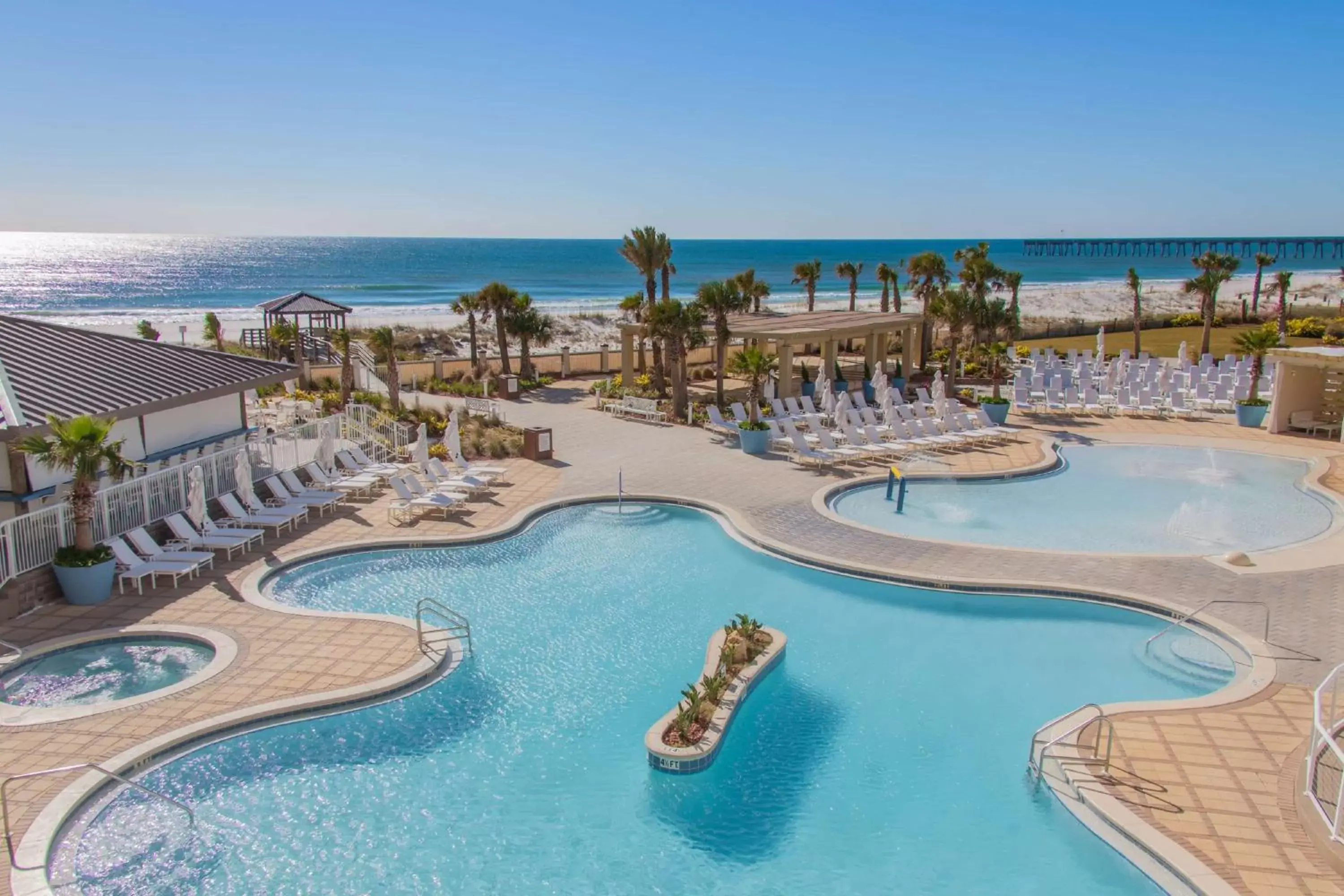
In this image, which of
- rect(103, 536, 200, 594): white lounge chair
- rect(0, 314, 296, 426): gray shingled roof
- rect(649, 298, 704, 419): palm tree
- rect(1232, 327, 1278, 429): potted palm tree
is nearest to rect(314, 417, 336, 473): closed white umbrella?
rect(0, 314, 296, 426): gray shingled roof

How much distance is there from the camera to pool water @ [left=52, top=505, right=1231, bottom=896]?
7383 mm

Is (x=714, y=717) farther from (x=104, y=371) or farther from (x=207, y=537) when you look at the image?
(x=104, y=371)

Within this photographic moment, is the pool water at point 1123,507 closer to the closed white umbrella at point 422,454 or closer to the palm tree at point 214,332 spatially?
the closed white umbrella at point 422,454

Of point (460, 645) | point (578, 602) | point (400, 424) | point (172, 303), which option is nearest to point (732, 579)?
point (578, 602)

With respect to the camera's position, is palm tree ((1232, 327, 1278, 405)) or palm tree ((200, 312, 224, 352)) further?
palm tree ((200, 312, 224, 352))

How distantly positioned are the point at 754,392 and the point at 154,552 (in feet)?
47.6

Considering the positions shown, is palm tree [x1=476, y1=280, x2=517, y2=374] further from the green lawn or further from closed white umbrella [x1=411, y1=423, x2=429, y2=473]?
the green lawn

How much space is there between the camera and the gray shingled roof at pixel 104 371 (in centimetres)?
1302

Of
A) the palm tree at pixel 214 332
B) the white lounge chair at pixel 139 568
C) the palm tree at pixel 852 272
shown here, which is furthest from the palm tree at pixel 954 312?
the palm tree at pixel 214 332

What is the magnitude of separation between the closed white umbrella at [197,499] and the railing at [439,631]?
13.4ft

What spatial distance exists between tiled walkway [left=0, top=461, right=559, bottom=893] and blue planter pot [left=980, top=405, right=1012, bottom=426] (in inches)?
544

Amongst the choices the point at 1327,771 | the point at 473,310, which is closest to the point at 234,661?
the point at 1327,771

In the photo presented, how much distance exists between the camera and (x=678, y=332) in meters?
23.1

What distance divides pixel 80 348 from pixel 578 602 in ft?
30.5
